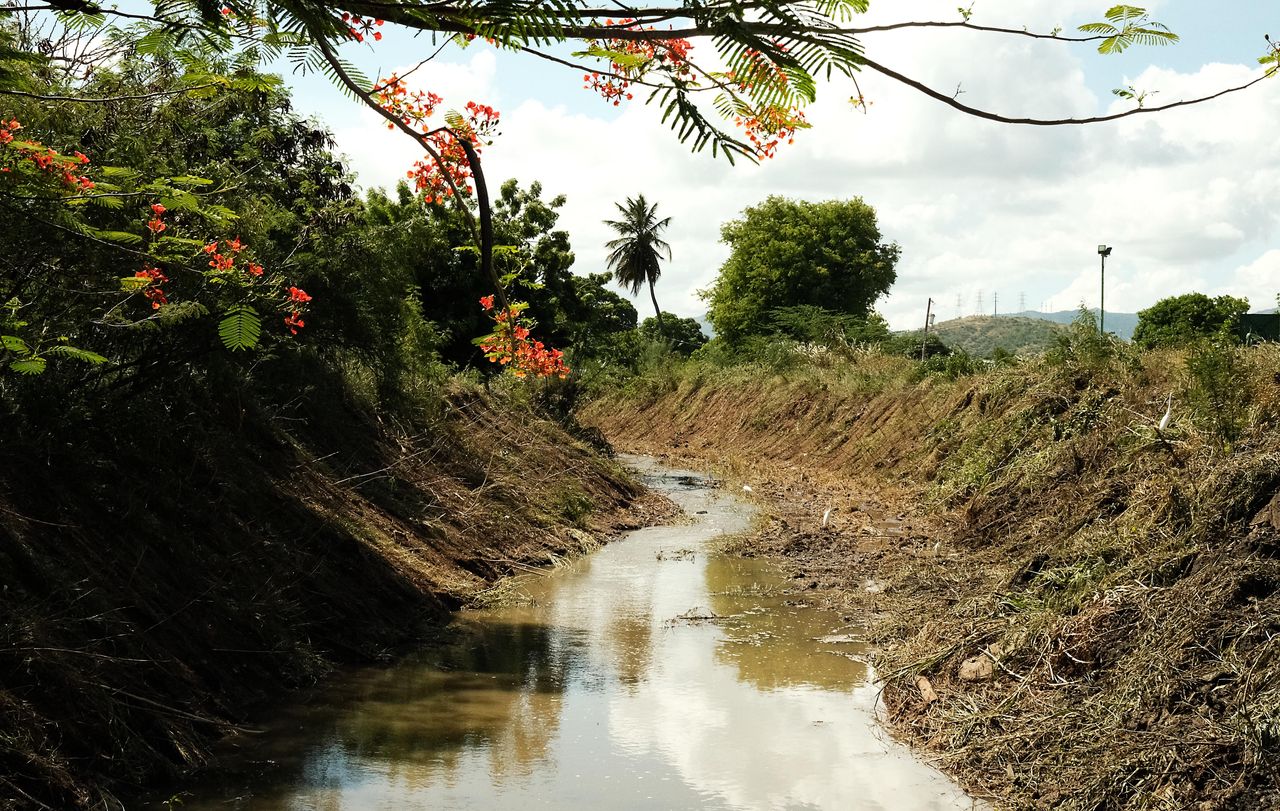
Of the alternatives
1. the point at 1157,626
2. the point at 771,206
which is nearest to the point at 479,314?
the point at 1157,626

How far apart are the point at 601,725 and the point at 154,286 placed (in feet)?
11.8

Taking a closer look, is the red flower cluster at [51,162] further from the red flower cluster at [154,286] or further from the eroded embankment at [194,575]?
the eroded embankment at [194,575]

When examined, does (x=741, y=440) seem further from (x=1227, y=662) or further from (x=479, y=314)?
(x=1227, y=662)

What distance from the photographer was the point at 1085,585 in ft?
23.3

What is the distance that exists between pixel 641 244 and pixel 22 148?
4948 cm

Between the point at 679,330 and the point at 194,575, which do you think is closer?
the point at 194,575

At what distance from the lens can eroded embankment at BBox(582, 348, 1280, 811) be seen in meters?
5.25

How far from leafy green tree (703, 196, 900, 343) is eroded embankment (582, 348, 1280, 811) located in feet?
107

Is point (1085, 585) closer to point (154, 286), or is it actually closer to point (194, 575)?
point (194, 575)

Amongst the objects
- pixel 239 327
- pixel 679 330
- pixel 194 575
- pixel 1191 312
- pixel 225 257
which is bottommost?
pixel 194 575

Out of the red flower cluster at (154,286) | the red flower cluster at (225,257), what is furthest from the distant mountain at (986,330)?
the red flower cluster at (154,286)

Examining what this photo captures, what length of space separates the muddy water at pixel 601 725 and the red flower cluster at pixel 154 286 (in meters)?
2.46

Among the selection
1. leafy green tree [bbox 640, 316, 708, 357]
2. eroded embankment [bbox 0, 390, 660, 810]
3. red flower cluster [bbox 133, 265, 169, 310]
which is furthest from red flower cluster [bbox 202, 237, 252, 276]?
leafy green tree [bbox 640, 316, 708, 357]

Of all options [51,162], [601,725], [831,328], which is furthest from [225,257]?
[831,328]
